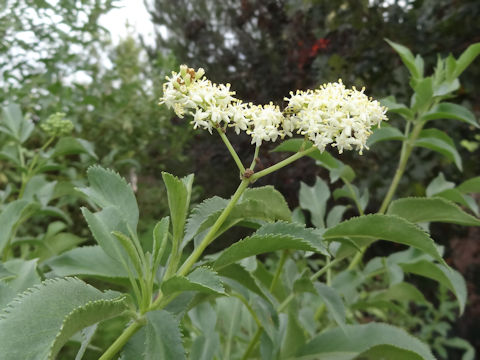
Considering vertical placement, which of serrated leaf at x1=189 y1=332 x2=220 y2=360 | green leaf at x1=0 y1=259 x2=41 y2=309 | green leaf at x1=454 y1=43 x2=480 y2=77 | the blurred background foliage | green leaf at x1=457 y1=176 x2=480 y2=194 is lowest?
serrated leaf at x1=189 y1=332 x2=220 y2=360

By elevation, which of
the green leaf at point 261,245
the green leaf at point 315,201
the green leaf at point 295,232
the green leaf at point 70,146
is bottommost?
the green leaf at point 261,245

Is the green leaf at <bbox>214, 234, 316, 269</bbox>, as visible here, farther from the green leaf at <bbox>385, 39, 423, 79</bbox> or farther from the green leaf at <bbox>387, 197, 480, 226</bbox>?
the green leaf at <bbox>385, 39, 423, 79</bbox>

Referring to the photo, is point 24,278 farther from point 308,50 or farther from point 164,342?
point 308,50

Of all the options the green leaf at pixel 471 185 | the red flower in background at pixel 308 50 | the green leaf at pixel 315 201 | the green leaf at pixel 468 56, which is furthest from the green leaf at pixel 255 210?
the red flower in background at pixel 308 50

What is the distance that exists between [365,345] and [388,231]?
26cm

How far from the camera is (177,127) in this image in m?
2.28

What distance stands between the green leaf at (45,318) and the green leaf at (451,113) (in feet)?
2.44

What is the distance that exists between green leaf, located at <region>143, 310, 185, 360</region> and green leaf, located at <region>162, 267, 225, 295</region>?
33 mm

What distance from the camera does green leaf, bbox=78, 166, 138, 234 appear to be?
0.57 meters

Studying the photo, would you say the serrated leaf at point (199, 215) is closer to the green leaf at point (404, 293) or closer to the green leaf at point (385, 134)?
the green leaf at point (385, 134)

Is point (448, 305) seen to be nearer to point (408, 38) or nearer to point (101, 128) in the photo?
point (408, 38)

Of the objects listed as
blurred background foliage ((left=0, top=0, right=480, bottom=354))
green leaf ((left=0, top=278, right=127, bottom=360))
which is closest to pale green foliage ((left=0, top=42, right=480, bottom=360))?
green leaf ((left=0, top=278, right=127, bottom=360))

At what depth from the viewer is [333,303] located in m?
0.62

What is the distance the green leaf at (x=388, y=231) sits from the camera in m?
0.52
